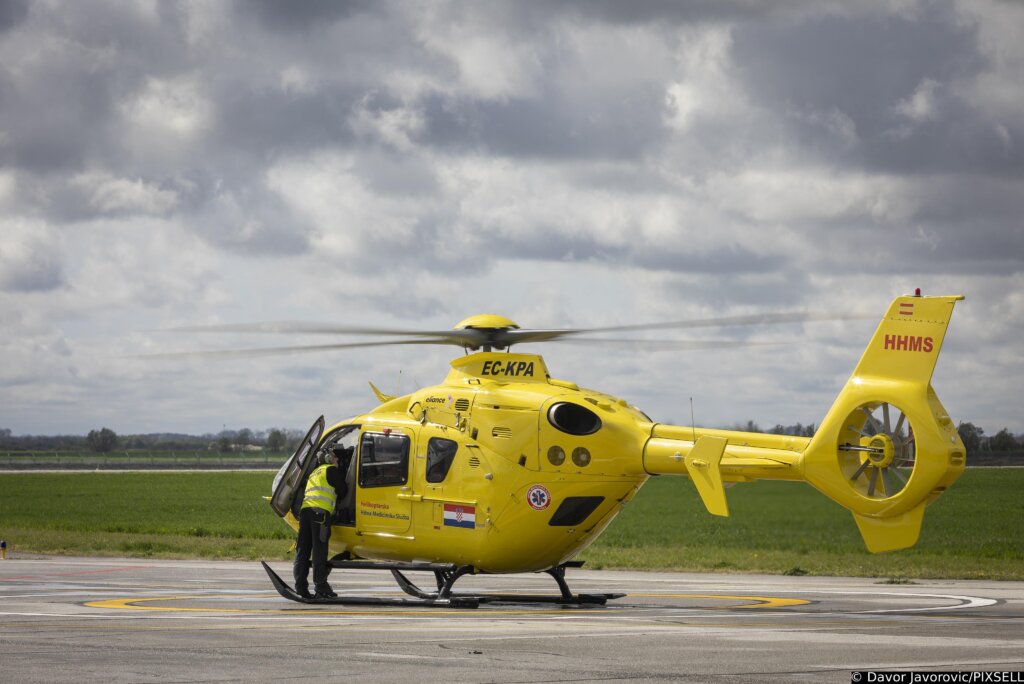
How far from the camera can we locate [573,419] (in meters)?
19.8

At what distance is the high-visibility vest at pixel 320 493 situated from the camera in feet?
68.9

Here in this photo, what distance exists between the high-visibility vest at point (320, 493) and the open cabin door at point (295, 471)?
795mm

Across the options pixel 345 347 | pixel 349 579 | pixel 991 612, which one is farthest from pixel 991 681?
pixel 349 579

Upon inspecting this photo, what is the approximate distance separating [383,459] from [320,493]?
1.19 m

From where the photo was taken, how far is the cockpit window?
1975 cm

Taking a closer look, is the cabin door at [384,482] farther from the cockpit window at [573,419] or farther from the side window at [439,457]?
the cockpit window at [573,419]

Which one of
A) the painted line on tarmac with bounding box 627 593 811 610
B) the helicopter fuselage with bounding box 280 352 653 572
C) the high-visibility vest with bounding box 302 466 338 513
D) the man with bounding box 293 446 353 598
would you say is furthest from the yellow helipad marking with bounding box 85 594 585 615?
the painted line on tarmac with bounding box 627 593 811 610

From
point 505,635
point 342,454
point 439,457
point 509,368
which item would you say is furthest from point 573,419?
point 505,635

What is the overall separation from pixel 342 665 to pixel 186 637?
3.24m

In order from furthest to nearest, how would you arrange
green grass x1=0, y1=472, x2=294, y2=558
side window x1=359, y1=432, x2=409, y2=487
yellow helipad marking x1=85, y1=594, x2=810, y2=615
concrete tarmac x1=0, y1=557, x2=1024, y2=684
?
1. green grass x1=0, y1=472, x2=294, y2=558
2. side window x1=359, y1=432, x2=409, y2=487
3. yellow helipad marking x1=85, y1=594, x2=810, y2=615
4. concrete tarmac x1=0, y1=557, x2=1024, y2=684

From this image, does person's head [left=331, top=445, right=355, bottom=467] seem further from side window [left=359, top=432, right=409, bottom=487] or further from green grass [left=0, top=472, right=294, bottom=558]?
green grass [left=0, top=472, right=294, bottom=558]

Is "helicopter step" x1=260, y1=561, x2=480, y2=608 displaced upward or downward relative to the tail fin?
downward

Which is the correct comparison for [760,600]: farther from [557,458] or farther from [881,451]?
[881,451]

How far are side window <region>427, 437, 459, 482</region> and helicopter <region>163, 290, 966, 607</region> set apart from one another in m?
0.02
